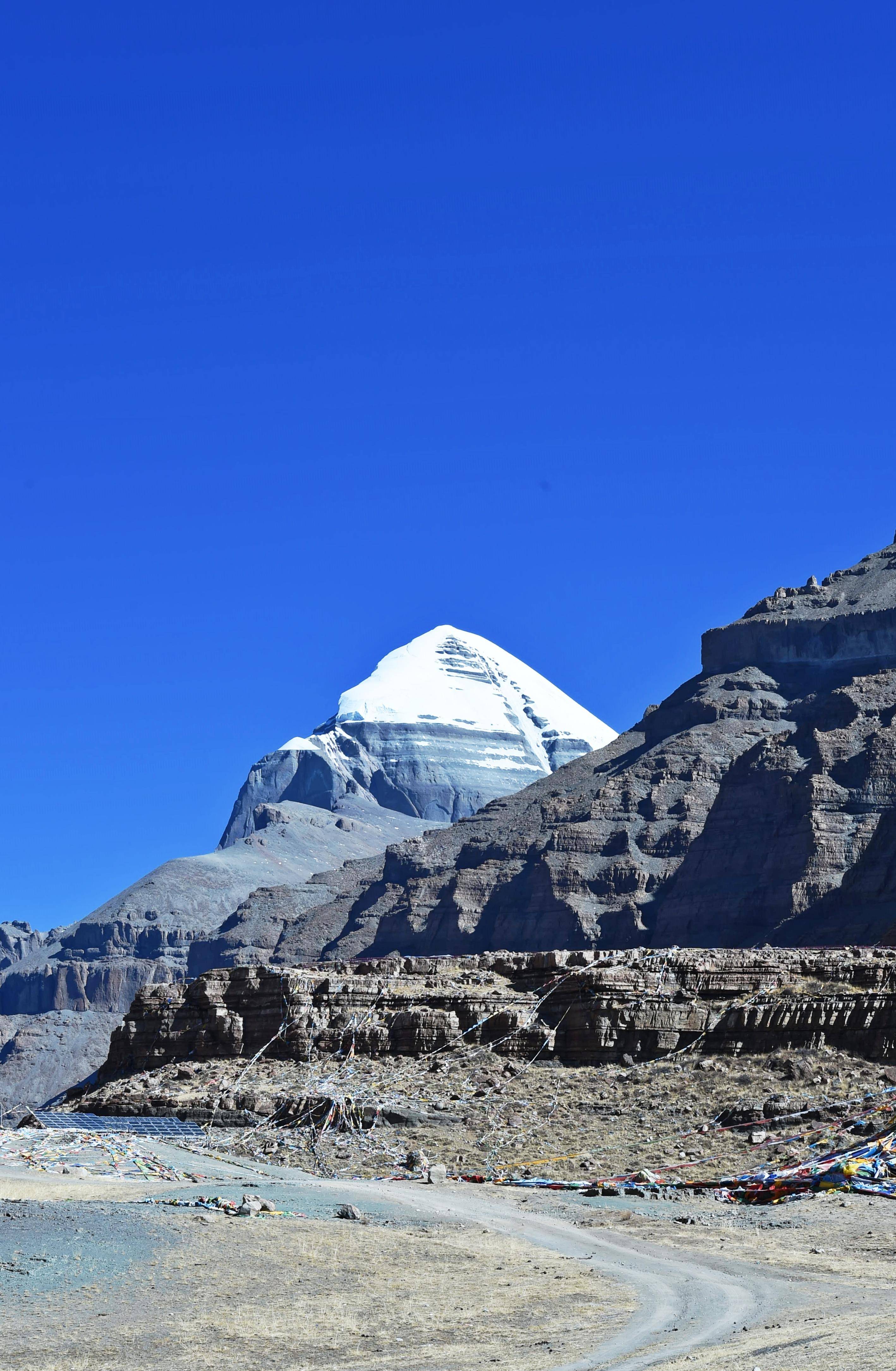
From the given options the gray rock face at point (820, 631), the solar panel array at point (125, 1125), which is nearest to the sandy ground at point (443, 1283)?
the solar panel array at point (125, 1125)

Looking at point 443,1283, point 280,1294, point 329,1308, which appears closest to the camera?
point 329,1308

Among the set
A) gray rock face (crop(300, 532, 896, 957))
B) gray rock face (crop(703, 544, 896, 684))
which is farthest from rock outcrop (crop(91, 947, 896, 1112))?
gray rock face (crop(703, 544, 896, 684))

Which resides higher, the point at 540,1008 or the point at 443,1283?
the point at 540,1008

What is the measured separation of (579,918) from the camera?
145 metres

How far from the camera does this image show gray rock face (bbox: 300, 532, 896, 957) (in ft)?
437

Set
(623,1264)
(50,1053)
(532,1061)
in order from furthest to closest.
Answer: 1. (50,1053)
2. (532,1061)
3. (623,1264)

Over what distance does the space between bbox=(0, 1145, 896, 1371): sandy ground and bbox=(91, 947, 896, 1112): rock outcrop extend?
1041cm

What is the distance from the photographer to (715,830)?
150000 mm

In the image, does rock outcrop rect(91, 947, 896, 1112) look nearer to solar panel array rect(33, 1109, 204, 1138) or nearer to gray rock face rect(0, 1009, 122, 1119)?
solar panel array rect(33, 1109, 204, 1138)

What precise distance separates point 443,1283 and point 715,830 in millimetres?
124632

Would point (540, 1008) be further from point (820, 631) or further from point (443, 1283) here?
point (820, 631)

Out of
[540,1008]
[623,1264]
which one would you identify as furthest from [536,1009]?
[623,1264]

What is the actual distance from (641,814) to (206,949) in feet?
177

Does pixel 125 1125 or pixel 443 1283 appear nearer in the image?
pixel 443 1283
